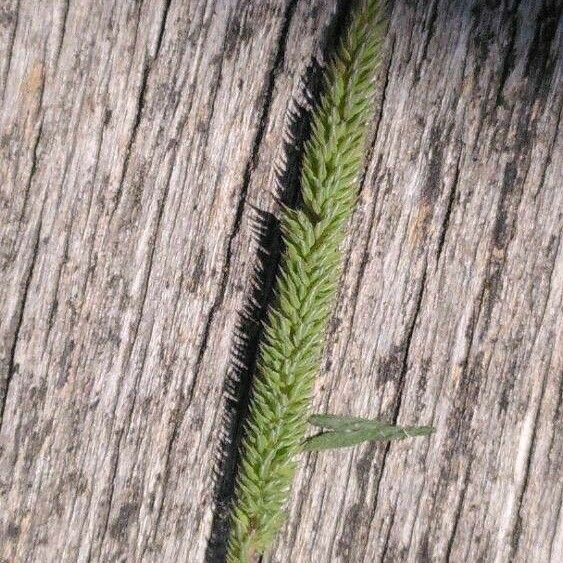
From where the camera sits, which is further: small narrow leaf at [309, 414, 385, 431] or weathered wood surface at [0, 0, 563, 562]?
small narrow leaf at [309, 414, 385, 431]

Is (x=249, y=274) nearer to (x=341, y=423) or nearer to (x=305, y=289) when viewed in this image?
(x=305, y=289)

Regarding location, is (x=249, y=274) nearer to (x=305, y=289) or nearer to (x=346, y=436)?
(x=305, y=289)

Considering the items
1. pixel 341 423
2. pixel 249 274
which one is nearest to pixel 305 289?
pixel 249 274

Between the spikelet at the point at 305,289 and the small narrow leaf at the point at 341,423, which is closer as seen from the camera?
the spikelet at the point at 305,289

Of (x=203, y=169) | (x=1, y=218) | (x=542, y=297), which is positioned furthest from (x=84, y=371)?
(x=542, y=297)

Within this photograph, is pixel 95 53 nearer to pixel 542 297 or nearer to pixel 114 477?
pixel 114 477

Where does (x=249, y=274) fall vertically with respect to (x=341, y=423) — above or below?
above

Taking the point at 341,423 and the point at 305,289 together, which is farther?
the point at 341,423

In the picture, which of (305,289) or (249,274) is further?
(249,274)

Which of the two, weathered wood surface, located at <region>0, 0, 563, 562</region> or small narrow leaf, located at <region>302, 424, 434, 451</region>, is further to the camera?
small narrow leaf, located at <region>302, 424, 434, 451</region>

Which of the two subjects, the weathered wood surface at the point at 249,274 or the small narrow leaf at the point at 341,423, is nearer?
the weathered wood surface at the point at 249,274
